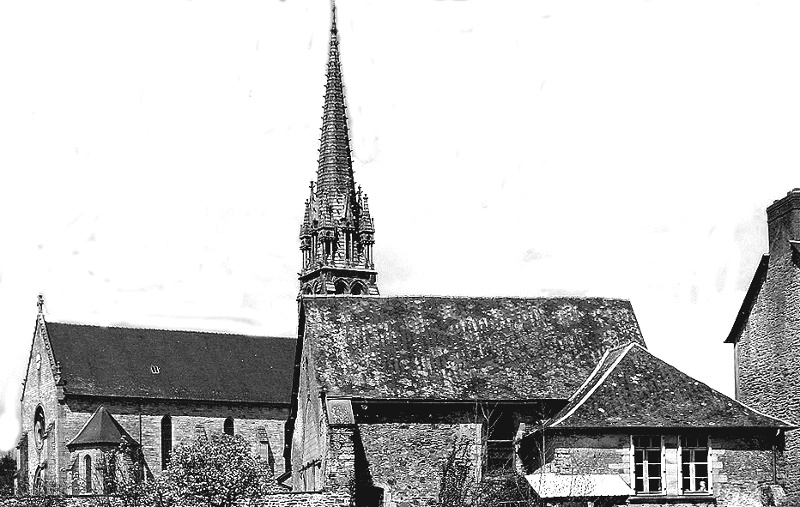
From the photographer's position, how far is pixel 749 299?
144 ft

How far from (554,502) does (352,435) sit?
5848 mm

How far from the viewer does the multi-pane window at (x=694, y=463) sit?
129 ft

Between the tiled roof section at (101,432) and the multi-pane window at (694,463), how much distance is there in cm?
3581

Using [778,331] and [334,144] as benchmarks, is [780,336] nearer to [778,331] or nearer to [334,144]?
[778,331]

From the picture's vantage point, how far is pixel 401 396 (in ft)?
136

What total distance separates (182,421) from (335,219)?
806 inches

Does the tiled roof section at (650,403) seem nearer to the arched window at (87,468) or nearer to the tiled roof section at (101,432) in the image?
the tiled roof section at (101,432)

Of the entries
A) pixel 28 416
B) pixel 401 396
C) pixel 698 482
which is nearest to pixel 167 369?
pixel 28 416

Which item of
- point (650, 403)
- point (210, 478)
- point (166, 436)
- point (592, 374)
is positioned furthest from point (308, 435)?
point (166, 436)

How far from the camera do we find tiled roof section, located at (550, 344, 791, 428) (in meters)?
39.2

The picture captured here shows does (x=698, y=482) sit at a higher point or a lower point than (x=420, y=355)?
lower

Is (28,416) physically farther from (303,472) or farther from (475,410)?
(475,410)

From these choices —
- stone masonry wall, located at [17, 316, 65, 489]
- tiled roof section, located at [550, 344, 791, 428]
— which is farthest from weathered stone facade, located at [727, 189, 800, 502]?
stone masonry wall, located at [17, 316, 65, 489]

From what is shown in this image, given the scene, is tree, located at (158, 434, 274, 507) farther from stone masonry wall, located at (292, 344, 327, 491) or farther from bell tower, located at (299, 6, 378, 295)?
bell tower, located at (299, 6, 378, 295)
